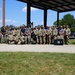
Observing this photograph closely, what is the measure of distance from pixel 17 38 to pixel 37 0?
13.9 meters

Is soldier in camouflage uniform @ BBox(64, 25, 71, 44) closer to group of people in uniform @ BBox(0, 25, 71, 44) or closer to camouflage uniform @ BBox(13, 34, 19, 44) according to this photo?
group of people in uniform @ BBox(0, 25, 71, 44)

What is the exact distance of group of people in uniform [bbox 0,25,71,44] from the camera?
21.9m

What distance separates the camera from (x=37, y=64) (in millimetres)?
10625

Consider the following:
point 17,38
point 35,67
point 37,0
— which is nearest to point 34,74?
point 35,67

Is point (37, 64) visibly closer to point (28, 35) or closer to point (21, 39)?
point (21, 39)

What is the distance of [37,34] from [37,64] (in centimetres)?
1171

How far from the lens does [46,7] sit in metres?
39.6

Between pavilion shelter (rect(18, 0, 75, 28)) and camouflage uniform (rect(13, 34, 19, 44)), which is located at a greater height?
pavilion shelter (rect(18, 0, 75, 28))

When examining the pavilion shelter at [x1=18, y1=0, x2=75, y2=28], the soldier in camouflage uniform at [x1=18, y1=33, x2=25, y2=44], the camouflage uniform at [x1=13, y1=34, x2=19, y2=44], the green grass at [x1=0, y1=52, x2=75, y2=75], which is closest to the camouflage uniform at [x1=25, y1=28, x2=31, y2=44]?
the soldier in camouflage uniform at [x1=18, y1=33, x2=25, y2=44]

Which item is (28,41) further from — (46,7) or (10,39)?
(46,7)

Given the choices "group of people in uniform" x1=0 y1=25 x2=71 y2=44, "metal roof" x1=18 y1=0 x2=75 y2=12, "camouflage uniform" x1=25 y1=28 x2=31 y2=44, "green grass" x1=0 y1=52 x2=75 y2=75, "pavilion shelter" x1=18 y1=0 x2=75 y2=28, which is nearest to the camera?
"green grass" x1=0 y1=52 x2=75 y2=75

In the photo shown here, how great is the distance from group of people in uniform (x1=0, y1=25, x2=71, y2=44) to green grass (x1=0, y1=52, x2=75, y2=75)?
9.76 meters

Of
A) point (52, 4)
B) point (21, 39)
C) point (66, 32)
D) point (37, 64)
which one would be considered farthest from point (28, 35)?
point (52, 4)

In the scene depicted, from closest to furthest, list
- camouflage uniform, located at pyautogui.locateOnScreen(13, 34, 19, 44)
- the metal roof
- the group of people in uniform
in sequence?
camouflage uniform, located at pyautogui.locateOnScreen(13, 34, 19, 44) < the group of people in uniform < the metal roof
